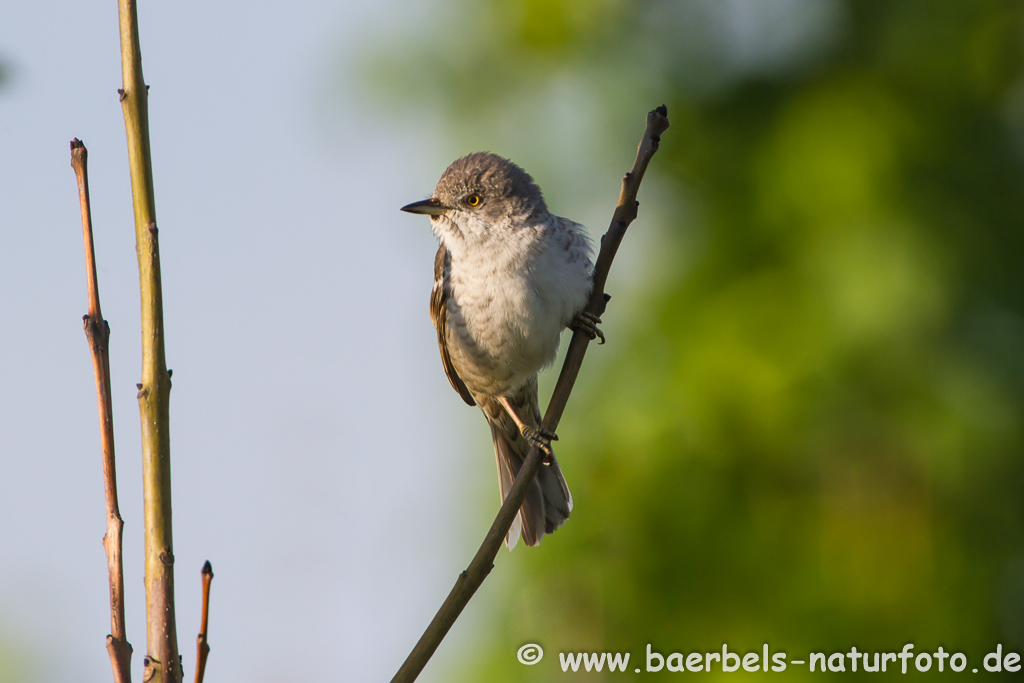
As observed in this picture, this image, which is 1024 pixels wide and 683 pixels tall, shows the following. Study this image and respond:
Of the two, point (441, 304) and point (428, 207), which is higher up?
point (428, 207)

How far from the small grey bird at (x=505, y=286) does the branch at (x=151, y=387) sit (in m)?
2.39

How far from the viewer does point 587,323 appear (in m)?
3.37

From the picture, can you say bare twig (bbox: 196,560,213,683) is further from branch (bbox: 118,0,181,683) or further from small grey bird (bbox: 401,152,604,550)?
small grey bird (bbox: 401,152,604,550)

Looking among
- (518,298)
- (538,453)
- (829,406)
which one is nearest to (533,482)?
(518,298)

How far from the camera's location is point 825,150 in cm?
605

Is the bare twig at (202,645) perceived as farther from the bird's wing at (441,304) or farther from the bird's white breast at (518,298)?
the bird's wing at (441,304)

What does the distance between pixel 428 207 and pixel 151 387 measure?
2948 millimetres

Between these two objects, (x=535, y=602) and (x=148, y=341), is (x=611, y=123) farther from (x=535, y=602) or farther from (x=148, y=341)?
(x=148, y=341)

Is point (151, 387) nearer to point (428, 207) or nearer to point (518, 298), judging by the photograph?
point (518, 298)

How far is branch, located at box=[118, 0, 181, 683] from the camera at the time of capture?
1.23m

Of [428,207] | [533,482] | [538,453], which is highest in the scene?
[428,207]

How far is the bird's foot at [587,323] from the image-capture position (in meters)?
2.79

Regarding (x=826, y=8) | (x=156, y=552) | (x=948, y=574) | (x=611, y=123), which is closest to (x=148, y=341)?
(x=156, y=552)

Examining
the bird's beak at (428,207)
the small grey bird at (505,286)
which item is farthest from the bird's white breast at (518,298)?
the bird's beak at (428,207)
